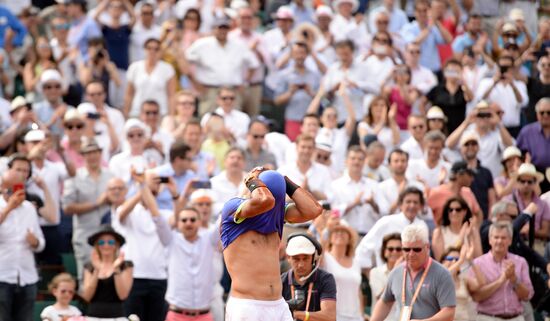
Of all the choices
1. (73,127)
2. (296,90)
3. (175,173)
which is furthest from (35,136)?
(296,90)

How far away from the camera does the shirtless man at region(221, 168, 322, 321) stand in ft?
31.6

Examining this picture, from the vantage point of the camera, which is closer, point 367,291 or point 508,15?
point 367,291

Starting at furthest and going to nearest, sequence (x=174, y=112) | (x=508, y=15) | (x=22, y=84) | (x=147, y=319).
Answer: (x=508, y=15) < (x=22, y=84) < (x=174, y=112) < (x=147, y=319)

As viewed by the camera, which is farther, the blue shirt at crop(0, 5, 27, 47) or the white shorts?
the blue shirt at crop(0, 5, 27, 47)

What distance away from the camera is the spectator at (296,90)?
18203 millimetres

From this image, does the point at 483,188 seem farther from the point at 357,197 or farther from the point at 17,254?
the point at 17,254

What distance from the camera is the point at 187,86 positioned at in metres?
19.0

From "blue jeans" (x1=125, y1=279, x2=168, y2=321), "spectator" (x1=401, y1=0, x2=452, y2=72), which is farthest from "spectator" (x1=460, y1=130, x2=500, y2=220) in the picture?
"spectator" (x1=401, y1=0, x2=452, y2=72)

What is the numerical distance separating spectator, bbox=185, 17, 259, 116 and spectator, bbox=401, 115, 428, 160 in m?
2.89

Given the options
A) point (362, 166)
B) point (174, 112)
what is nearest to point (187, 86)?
point (174, 112)

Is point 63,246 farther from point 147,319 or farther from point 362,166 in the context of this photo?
point 362,166

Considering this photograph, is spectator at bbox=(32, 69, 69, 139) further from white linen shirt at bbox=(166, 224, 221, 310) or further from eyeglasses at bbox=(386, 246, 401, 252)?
eyeglasses at bbox=(386, 246, 401, 252)

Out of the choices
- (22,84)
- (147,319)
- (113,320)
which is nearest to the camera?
(113,320)

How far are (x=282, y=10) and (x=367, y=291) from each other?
628 centimetres
